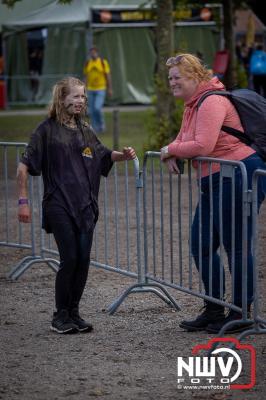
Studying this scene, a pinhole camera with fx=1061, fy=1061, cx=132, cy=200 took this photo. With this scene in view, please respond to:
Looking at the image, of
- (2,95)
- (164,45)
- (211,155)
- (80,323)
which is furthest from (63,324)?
(2,95)

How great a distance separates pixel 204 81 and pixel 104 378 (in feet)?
7.11

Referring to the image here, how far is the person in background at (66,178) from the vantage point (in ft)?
23.3

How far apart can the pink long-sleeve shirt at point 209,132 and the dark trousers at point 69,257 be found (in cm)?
84

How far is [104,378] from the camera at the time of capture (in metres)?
6.04

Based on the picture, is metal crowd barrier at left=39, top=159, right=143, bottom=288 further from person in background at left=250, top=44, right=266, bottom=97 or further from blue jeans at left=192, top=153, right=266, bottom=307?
person in background at left=250, top=44, right=266, bottom=97

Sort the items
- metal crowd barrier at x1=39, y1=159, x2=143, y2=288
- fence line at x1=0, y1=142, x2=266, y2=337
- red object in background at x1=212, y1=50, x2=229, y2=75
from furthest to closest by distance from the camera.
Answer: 1. red object in background at x1=212, y1=50, x2=229, y2=75
2. metal crowd barrier at x1=39, y1=159, x2=143, y2=288
3. fence line at x1=0, y1=142, x2=266, y2=337

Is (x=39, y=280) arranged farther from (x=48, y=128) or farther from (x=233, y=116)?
(x=233, y=116)

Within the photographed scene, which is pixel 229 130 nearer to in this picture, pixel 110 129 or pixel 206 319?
pixel 206 319

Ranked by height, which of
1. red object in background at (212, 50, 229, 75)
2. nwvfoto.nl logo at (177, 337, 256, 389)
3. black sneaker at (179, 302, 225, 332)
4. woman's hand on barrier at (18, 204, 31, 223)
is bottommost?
nwvfoto.nl logo at (177, 337, 256, 389)

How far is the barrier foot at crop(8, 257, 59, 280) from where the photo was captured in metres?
9.33

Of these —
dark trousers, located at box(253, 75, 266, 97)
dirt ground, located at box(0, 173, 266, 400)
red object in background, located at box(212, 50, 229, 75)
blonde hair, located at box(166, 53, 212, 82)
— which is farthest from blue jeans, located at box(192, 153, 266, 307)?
dark trousers, located at box(253, 75, 266, 97)

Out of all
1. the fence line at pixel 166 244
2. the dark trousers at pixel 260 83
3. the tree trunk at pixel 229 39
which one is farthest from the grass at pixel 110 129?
the fence line at pixel 166 244

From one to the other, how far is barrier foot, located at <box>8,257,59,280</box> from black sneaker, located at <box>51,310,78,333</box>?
2065 millimetres

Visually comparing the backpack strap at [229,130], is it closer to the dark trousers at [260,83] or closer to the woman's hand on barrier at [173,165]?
the woman's hand on barrier at [173,165]
